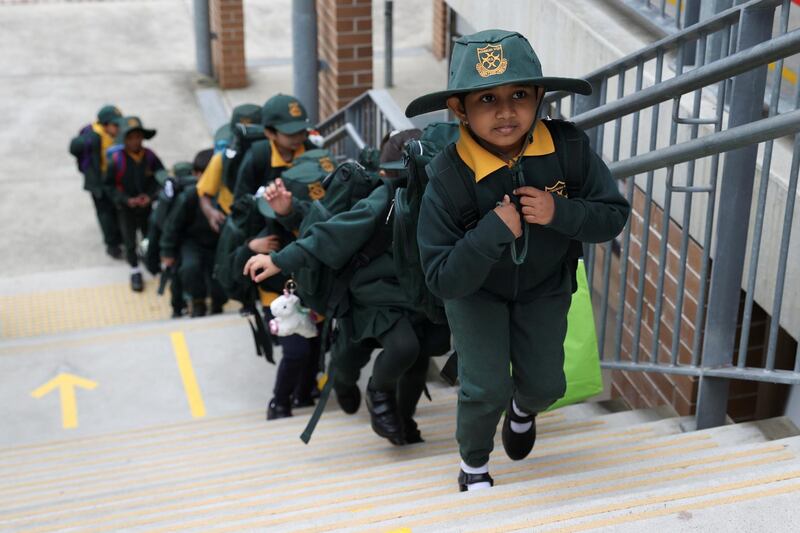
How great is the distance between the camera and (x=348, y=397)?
207 inches

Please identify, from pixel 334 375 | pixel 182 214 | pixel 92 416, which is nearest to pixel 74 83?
pixel 182 214

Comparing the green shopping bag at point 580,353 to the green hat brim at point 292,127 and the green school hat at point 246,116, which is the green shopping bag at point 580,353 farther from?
the green school hat at point 246,116

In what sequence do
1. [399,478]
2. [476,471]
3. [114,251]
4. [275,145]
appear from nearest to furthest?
[476,471], [399,478], [275,145], [114,251]

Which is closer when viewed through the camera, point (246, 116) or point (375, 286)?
point (375, 286)

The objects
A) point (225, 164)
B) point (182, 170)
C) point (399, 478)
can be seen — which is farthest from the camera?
point (182, 170)

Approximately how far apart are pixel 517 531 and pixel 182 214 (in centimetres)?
526

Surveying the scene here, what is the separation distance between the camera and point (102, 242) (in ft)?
35.4

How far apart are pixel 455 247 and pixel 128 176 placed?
21.9 feet

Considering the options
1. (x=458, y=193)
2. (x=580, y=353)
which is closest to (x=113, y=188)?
(x=580, y=353)

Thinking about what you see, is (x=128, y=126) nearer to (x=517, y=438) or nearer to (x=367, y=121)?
(x=367, y=121)

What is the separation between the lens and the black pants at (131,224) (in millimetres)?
9375

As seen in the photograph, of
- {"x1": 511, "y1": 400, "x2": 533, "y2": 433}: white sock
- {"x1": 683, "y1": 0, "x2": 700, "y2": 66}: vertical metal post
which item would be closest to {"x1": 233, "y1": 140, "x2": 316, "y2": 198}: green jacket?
{"x1": 683, "y1": 0, "x2": 700, "y2": 66}: vertical metal post

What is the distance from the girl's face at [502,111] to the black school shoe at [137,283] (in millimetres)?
7007

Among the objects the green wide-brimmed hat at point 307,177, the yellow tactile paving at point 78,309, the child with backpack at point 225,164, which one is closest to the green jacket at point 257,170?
the child with backpack at point 225,164
